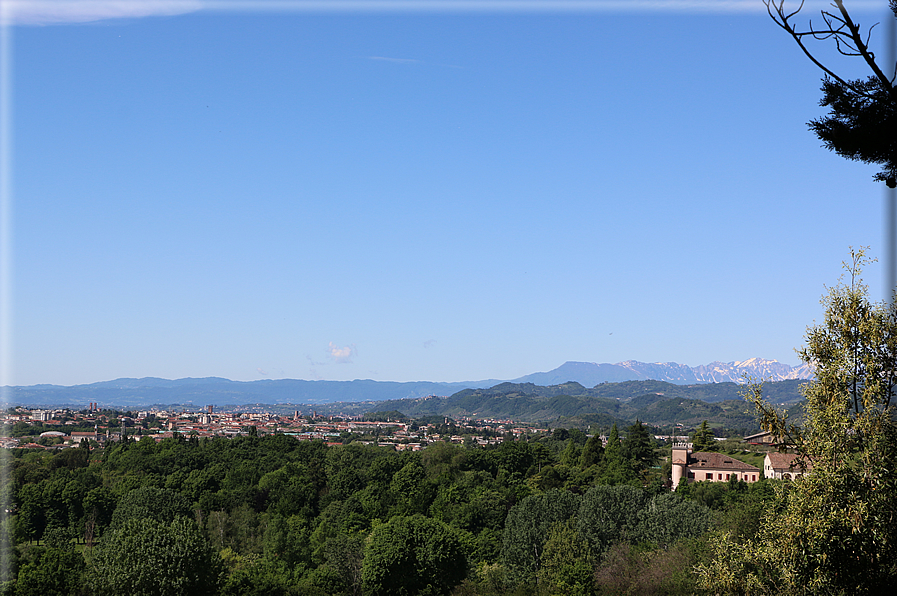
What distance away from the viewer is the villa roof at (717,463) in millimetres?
42022

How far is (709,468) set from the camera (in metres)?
42.8

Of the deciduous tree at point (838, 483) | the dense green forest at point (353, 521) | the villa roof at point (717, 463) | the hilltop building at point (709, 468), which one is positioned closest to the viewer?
the deciduous tree at point (838, 483)

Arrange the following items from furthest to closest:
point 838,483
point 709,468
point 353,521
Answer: point 709,468 → point 353,521 → point 838,483

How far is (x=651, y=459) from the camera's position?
161ft

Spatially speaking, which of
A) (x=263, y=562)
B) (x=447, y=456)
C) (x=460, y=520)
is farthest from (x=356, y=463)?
(x=263, y=562)

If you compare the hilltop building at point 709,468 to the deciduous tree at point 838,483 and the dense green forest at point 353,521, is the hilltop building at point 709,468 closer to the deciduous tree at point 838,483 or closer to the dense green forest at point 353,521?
the dense green forest at point 353,521

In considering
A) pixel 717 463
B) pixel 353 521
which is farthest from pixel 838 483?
pixel 717 463

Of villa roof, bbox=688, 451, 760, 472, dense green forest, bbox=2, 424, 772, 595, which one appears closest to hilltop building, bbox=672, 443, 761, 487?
villa roof, bbox=688, 451, 760, 472

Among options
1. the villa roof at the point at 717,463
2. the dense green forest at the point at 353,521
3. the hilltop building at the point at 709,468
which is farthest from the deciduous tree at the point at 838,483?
the villa roof at the point at 717,463

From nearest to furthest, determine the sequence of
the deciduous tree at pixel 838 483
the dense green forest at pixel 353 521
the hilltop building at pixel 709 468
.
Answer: the deciduous tree at pixel 838 483, the dense green forest at pixel 353 521, the hilltop building at pixel 709 468

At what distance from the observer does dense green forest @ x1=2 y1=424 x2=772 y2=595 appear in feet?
67.1

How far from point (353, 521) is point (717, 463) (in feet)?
73.3

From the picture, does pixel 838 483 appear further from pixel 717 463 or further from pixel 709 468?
pixel 717 463

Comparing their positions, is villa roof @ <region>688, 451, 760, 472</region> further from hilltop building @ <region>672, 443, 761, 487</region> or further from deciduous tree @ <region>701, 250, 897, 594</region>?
deciduous tree @ <region>701, 250, 897, 594</region>
